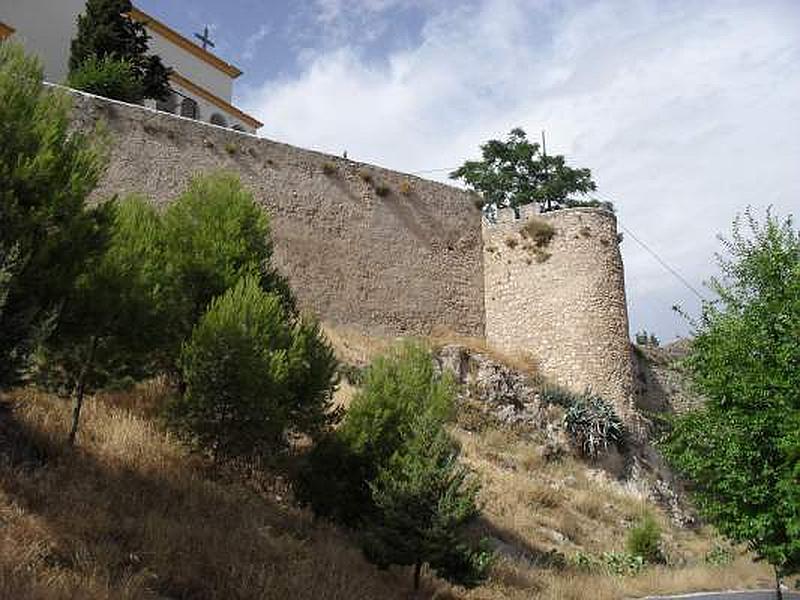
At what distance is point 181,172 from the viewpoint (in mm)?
19203

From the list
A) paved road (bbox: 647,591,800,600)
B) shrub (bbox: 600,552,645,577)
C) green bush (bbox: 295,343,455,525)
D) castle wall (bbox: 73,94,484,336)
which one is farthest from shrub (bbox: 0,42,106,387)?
shrub (bbox: 600,552,645,577)

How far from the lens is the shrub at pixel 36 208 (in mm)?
7789

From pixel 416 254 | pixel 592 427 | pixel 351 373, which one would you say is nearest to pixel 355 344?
pixel 351 373

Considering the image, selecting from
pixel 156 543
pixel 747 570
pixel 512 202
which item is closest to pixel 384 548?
pixel 156 543

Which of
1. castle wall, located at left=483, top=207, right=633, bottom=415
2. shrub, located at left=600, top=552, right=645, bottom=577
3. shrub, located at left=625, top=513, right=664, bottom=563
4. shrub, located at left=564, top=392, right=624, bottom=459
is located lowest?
shrub, located at left=600, top=552, right=645, bottom=577

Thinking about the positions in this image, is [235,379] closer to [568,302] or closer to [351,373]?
[351,373]

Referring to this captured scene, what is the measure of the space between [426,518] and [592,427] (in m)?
10.3

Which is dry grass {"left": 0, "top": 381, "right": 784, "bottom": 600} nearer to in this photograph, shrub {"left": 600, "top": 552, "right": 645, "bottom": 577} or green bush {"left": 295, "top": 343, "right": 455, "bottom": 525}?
shrub {"left": 600, "top": 552, "right": 645, "bottom": 577}

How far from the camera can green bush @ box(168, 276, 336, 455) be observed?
10711 millimetres

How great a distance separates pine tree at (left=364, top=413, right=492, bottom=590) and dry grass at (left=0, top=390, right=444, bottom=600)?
459 mm

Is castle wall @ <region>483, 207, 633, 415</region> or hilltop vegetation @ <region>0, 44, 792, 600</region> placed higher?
castle wall @ <region>483, 207, 633, 415</region>

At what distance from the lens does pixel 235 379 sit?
10.7 m

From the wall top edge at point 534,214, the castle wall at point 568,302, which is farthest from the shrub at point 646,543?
the wall top edge at point 534,214

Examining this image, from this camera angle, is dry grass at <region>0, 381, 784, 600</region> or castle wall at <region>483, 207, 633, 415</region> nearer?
dry grass at <region>0, 381, 784, 600</region>
